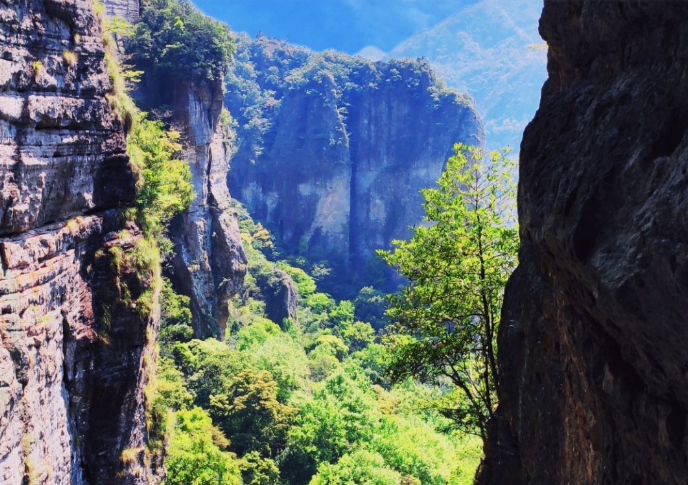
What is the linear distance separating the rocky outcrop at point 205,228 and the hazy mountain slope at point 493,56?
75929 millimetres

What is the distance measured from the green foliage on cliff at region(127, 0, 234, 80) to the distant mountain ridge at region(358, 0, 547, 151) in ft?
248

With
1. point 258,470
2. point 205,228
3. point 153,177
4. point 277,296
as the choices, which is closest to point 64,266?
point 153,177

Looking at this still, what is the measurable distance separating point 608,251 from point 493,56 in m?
139

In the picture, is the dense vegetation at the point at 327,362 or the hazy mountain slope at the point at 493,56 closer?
the dense vegetation at the point at 327,362

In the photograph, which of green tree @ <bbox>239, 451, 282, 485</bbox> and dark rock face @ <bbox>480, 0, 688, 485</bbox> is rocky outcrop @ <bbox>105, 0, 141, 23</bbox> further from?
dark rock face @ <bbox>480, 0, 688, 485</bbox>

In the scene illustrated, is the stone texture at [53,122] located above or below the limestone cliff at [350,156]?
below

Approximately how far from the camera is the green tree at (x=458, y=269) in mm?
10062

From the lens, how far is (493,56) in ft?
432

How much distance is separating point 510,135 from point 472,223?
10200 centimetres

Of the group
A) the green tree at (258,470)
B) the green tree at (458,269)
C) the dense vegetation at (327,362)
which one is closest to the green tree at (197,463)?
the dense vegetation at (327,362)

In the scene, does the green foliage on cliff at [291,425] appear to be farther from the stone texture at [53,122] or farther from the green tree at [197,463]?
the stone texture at [53,122]

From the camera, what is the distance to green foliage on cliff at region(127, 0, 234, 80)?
36000 millimetres

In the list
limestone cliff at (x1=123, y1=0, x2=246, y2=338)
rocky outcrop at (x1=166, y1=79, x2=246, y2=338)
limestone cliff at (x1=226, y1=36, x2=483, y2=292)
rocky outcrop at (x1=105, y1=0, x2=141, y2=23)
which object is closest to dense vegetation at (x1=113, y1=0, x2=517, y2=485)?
limestone cliff at (x1=123, y1=0, x2=246, y2=338)

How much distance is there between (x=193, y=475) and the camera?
2008 centimetres
